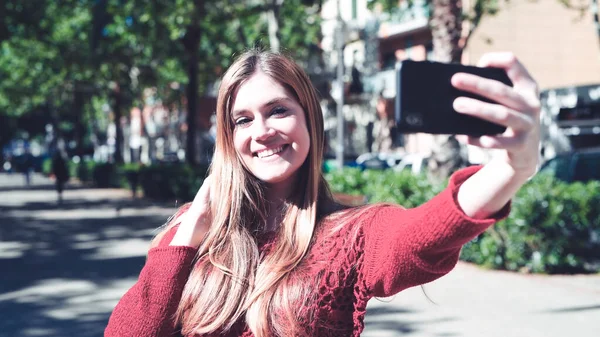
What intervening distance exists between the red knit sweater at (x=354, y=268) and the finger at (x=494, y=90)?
1.04 ft

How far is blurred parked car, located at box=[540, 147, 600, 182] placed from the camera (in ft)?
36.2

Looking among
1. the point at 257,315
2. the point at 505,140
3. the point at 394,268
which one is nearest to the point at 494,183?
the point at 505,140

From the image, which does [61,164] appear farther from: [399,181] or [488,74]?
[488,74]

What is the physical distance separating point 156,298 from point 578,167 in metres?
10.5

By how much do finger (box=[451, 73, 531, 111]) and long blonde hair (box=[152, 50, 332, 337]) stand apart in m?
0.85

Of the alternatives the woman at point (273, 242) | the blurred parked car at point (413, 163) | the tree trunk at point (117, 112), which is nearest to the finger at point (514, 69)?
the woman at point (273, 242)

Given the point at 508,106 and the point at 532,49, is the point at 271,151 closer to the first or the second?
the point at 508,106

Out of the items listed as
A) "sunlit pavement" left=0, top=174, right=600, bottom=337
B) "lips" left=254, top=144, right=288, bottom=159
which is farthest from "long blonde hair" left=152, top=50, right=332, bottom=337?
"sunlit pavement" left=0, top=174, right=600, bottom=337

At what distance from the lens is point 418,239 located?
5.22 ft

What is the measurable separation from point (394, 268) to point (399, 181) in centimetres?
906

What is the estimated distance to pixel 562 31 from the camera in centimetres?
2888

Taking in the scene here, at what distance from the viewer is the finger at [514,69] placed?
4.11ft

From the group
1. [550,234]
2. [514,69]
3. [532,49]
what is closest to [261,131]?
[514,69]

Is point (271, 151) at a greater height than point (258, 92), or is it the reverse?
point (258, 92)
